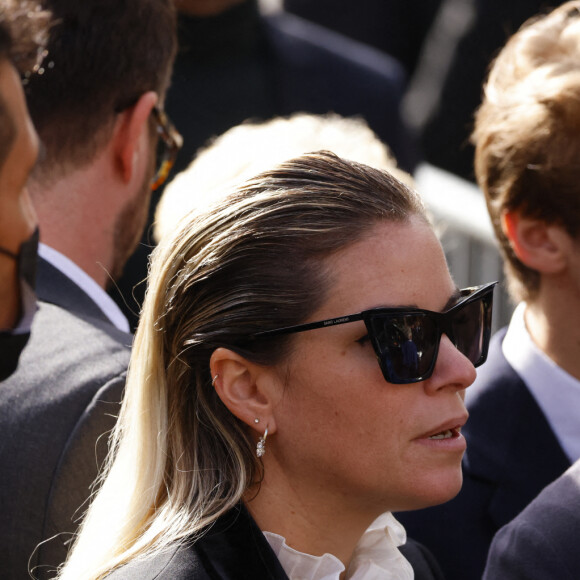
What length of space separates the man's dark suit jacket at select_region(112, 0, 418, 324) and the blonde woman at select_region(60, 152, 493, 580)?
2.16m

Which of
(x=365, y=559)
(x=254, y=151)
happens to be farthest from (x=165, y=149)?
(x=365, y=559)

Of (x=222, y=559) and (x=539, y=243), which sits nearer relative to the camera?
(x=222, y=559)

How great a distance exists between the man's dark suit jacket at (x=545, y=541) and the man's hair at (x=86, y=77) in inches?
57.1

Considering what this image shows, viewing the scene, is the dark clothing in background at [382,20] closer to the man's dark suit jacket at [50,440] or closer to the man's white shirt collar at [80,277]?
the man's white shirt collar at [80,277]

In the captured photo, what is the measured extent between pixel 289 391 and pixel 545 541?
544 mm

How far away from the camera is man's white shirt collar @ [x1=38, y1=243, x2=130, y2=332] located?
249 centimetres

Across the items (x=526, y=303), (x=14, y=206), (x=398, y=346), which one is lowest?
(x=526, y=303)

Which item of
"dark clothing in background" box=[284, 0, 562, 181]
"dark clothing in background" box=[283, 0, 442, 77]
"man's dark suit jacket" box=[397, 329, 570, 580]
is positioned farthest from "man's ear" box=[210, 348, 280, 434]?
"dark clothing in background" box=[283, 0, 442, 77]

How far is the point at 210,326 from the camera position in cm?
189

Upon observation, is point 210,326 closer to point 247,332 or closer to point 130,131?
point 247,332

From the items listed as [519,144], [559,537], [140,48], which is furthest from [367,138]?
[559,537]

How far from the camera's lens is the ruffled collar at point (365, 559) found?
6.14 feet

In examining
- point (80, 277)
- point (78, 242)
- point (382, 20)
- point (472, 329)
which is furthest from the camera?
point (382, 20)

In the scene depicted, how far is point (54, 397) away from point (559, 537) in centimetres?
108
